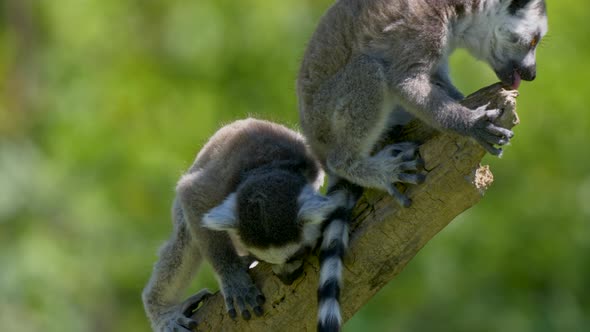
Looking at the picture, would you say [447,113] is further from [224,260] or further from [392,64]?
[224,260]

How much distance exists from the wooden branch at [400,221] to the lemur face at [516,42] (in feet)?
1.47

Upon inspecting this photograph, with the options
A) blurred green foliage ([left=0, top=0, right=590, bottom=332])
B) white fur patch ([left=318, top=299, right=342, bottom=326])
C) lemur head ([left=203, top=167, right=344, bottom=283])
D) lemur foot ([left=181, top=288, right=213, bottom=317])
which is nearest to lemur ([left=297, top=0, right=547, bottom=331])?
white fur patch ([left=318, top=299, right=342, bottom=326])

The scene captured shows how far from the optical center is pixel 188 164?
9852 mm

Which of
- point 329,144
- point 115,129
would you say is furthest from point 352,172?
point 115,129

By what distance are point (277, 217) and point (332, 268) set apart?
638 mm

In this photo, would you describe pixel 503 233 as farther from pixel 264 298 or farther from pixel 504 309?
pixel 264 298

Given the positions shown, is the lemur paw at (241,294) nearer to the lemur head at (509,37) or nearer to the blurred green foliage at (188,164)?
the lemur head at (509,37)

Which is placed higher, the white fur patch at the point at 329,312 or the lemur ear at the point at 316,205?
the lemur ear at the point at 316,205

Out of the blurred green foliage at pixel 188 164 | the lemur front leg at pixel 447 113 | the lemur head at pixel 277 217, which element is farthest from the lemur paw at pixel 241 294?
the blurred green foliage at pixel 188 164

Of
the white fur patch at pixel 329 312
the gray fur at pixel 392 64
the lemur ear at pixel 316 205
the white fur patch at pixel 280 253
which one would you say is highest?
the gray fur at pixel 392 64

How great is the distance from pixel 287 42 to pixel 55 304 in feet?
12.7

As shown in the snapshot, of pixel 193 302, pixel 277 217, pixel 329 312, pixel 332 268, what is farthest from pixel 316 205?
pixel 193 302

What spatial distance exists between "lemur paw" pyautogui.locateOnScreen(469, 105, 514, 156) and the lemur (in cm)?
2

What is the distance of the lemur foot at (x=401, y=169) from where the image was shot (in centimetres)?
554
